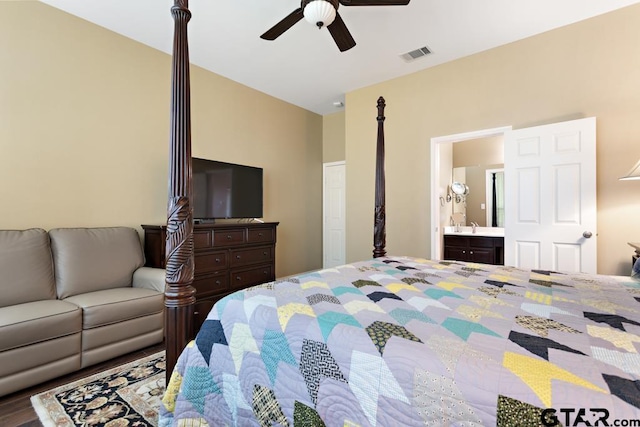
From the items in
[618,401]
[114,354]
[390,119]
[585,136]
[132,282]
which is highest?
[390,119]

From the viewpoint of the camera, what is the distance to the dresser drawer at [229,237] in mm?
3400

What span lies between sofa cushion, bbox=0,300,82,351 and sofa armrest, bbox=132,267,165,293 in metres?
0.60

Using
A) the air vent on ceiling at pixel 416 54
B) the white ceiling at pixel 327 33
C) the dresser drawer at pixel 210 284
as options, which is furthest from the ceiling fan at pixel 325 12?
the dresser drawer at pixel 210 284

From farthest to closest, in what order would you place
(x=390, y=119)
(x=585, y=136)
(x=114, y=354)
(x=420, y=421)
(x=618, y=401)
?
(x=390, y=119) < (x=585, y=136) < (x=114, y=354) < (x=420, y=421) < (x=618, y=401)

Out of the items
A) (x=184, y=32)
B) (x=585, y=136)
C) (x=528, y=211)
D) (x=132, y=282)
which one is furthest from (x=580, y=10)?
(x=132, y=282)

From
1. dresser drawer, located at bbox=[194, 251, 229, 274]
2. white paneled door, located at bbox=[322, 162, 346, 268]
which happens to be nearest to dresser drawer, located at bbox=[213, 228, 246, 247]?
dresser drawer, located at bbox=[194, 251, 229, 274]

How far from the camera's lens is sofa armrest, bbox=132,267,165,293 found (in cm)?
266

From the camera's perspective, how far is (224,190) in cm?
382

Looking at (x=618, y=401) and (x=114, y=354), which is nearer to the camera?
(x=618, y=401)

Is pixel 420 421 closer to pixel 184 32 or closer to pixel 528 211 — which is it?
pixel 184 32

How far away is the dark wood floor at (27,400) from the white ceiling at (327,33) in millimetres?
3025

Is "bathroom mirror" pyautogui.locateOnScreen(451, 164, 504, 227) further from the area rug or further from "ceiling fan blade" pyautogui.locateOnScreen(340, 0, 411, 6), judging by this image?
the area rug

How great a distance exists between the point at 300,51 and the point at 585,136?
2988 millimetres

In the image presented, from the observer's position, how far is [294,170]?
207 inches
